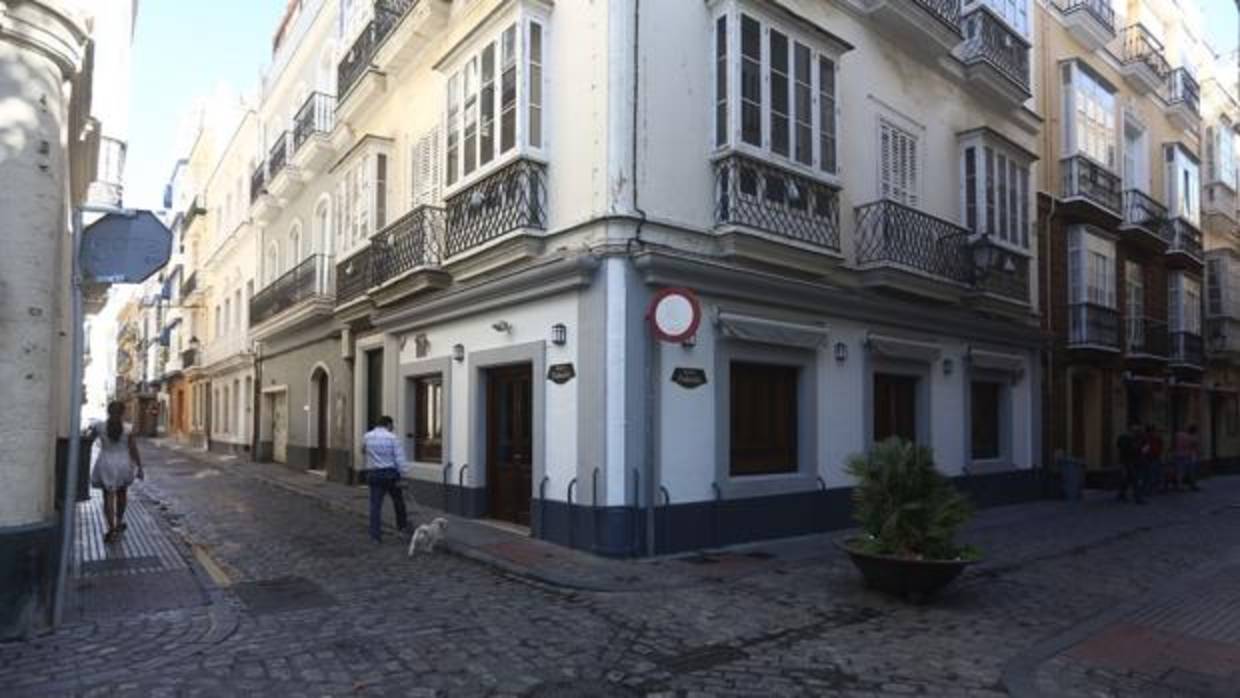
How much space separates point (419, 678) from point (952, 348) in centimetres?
1156

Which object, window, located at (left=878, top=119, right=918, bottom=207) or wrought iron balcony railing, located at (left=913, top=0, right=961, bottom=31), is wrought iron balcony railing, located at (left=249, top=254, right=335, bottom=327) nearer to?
window, located at (left=878, top=119, right=918, bottom=207)

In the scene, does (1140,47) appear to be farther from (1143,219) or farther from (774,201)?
(774,201)

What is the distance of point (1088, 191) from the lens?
59.3 ft

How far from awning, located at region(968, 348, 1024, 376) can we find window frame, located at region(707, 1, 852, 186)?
196 inches

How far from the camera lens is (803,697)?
16.7 ft

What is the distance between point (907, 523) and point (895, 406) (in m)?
6.35

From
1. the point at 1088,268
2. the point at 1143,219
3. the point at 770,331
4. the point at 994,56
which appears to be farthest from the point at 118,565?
the point at 1143,219

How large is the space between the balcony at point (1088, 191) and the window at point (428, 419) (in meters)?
13.3

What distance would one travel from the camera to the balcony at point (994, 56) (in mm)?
14898

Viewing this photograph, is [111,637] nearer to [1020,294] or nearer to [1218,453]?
[1020,294]

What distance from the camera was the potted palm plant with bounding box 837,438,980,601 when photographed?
7.24 metres

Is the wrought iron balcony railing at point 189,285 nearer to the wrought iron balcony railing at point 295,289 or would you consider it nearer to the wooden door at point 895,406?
the wrought iron balcony railing at point 295,289

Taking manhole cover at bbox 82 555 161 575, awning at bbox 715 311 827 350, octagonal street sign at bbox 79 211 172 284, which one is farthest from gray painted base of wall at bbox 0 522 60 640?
awning at bbox 715 311 827 350

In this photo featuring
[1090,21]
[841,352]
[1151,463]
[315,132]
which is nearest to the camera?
[841,352]
